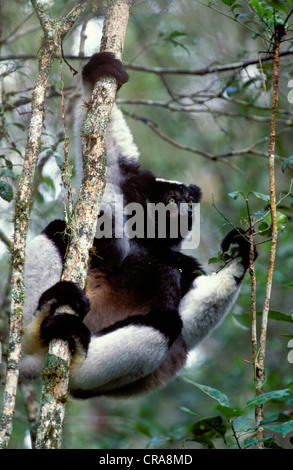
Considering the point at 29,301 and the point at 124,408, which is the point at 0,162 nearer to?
the point at 29,301

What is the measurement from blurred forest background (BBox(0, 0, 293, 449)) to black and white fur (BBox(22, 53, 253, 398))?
1089 millimetres

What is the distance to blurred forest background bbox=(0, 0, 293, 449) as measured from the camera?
17.5ft

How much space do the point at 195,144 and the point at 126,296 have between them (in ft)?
14.9

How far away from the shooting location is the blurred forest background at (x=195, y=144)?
5328 mm

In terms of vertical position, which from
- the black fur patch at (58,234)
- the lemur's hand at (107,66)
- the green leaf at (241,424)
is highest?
the lemur's hand at (107,66)

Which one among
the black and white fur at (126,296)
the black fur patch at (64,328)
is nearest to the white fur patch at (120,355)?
the black and white fur at (126,296)

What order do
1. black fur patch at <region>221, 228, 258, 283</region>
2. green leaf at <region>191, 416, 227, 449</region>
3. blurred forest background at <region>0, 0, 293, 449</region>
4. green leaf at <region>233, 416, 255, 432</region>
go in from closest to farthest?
1. green leaf at <region>233, 416, 255, 432</region>
2. green leaf at <region>191, 416, 227, 449</region>
3. black fur patch at <region>221, 228, 258, 283</region>
4. blurred forest background at <region>0, 0, 293, 449</region>

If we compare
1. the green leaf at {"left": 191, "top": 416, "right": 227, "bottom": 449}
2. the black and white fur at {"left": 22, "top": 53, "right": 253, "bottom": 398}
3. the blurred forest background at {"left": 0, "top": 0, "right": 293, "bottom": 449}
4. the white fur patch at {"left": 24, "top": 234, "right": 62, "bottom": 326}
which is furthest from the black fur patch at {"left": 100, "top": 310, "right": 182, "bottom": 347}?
the blurred forest background at {"left": 0, "top": 0, "right": 293, "bottom": 449}

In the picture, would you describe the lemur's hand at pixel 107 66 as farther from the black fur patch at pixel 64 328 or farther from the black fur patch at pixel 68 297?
the black fur patch at pixel 64 328

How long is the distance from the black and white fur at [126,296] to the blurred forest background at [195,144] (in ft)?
3.57

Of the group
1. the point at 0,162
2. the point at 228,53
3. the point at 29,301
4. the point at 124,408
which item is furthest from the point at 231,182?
the point at 29,301

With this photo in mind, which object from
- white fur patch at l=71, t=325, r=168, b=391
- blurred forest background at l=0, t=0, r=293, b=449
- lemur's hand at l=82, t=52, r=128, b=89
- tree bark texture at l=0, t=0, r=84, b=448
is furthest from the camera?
blurred forest background at l=0, t=0, r=293, b=449

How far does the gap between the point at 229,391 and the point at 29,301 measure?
4255 mm

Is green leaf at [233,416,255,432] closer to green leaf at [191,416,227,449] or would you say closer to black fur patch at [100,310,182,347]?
green leaf at [191,416,227,449]
